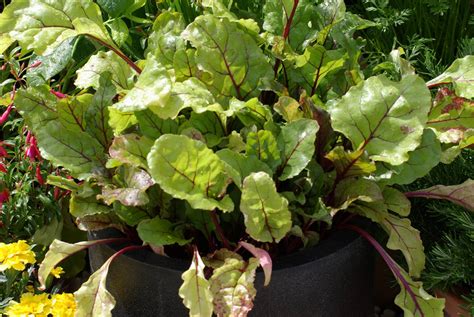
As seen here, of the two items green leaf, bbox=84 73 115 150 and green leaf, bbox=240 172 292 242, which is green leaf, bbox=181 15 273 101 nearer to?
green leaf, bbox=84 73 115 150

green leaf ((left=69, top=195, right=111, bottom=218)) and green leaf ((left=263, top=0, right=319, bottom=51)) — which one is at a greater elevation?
green leaf ((left=263, top=0, right=319, bottom=51))

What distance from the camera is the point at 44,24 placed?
139cm

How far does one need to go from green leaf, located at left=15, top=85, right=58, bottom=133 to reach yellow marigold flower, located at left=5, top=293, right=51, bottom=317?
0.35 m

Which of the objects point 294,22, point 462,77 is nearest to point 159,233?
point 294,22

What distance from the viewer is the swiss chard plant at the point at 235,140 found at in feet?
3.95

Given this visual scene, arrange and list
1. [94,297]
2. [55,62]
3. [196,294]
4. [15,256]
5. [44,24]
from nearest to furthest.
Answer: [196,294], [94,297], [44,24], [15,256], [55,62]

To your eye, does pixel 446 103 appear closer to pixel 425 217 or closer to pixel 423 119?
pixel 423 119

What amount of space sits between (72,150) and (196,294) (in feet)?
1.40

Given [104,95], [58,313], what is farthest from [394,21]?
[58,313]

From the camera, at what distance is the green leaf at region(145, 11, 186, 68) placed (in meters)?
1.45

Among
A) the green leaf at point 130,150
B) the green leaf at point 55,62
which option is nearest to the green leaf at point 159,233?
the green leaf at point 130,150

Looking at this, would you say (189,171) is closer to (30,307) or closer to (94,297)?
(94,297)

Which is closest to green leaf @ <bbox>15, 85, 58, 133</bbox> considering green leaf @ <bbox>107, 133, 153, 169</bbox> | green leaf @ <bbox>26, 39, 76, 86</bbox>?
green leaf @ <bbox>107, 133, 153, 169</bbox>

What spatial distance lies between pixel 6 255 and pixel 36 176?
28 cm
